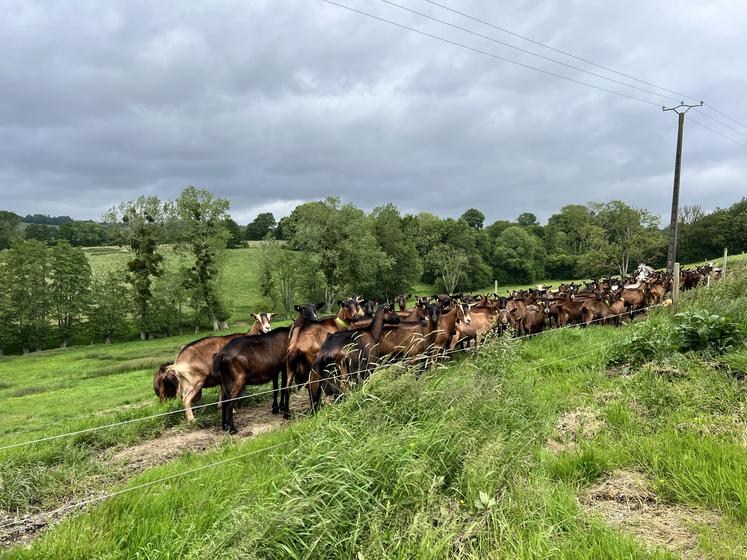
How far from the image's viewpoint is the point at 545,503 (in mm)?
3293

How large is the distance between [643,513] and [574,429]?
1.58m

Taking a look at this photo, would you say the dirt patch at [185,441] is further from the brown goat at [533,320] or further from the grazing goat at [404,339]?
the brown goat at [533,320]

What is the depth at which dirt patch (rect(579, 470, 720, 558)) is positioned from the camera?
9.89 ft

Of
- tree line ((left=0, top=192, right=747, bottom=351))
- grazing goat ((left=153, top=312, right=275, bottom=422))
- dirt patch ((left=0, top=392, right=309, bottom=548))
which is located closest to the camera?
dirt patch ((left=0, top=392, right=309, bottom=548))

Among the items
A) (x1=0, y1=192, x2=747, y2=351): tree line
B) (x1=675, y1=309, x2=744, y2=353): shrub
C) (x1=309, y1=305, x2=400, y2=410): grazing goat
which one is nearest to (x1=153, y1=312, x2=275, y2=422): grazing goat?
(x1=309, y1=305, x2=400, y2=410): grazing goat

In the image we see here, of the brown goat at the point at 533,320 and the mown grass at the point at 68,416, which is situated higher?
the brown goat at the point at 533,320

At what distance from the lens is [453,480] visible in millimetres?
3605

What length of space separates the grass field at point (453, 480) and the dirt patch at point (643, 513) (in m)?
0.02

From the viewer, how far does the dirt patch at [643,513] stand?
3.01 metres

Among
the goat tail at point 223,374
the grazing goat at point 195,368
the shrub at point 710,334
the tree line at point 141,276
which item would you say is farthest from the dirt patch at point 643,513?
the tree line at point 141,276

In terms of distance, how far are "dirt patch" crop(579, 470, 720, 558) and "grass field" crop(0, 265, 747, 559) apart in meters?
0.02

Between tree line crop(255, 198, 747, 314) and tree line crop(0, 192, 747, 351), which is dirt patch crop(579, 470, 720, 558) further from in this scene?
tree line crop(255, 198, 747, 314)

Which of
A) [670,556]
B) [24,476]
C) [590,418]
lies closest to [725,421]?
[590,418]

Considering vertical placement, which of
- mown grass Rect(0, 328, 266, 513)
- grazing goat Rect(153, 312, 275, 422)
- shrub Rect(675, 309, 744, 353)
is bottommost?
mown grass Rect(0, 328, 266, 513)
